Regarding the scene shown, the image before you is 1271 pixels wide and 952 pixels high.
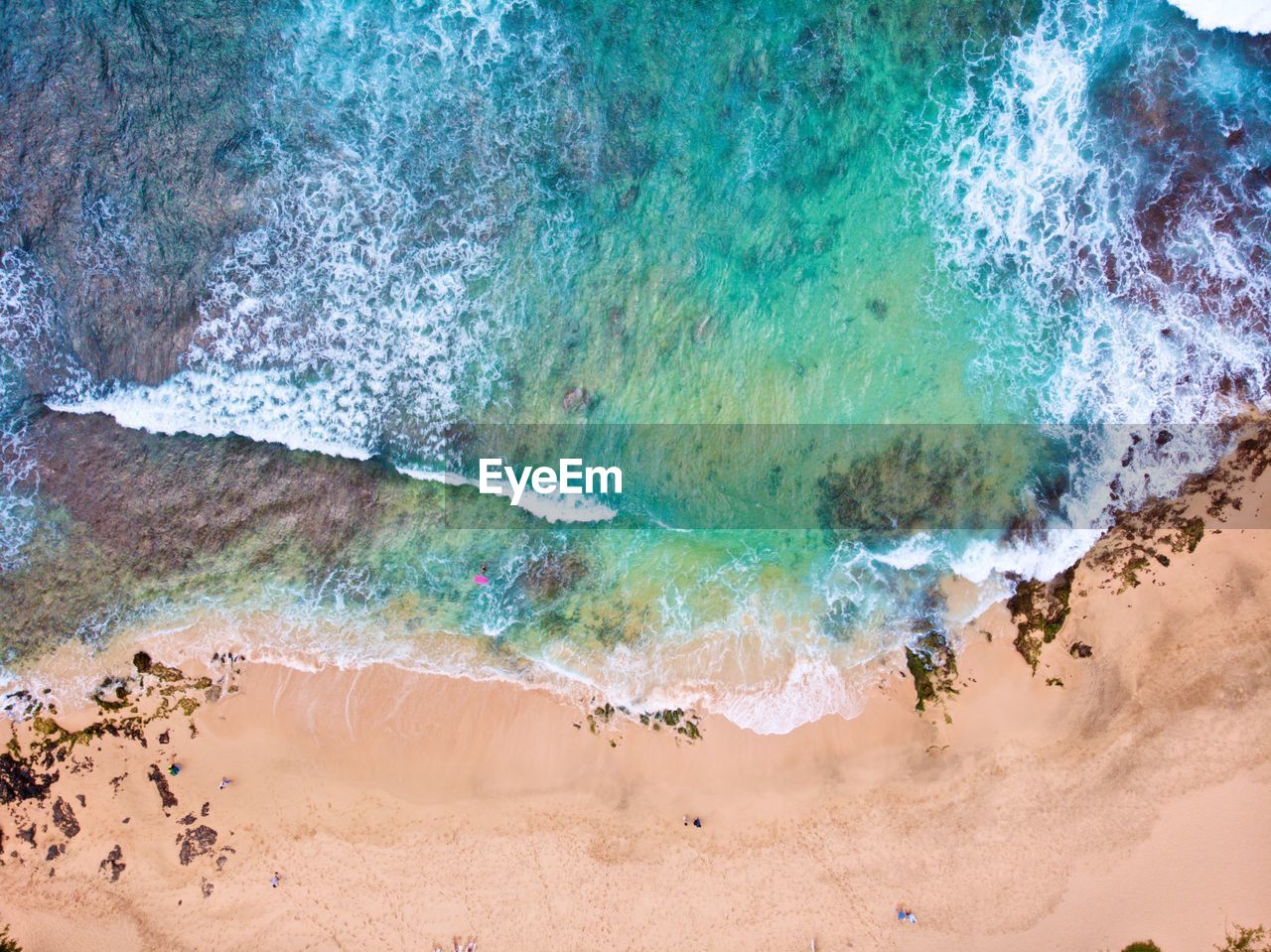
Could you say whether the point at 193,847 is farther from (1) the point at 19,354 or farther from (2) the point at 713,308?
(2) the point at 713,308

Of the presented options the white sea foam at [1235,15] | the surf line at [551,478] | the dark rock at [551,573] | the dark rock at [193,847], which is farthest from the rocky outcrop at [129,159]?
the white sea foam at [1235,15]

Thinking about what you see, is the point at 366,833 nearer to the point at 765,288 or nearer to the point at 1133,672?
the point at 765,288

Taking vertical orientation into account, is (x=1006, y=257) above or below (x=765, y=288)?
above

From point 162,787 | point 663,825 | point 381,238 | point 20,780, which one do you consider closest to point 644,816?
point 663,825

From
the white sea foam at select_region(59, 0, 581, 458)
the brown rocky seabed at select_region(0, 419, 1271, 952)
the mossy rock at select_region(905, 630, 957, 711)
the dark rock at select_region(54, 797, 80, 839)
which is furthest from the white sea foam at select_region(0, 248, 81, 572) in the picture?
the mossy rock at select_region(905, 630, 957, 711)

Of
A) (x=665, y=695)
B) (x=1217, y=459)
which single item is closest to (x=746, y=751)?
(x=665, y=695)

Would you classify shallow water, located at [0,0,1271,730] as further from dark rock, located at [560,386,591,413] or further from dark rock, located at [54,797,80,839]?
dark rock, located at [54,797,80,839]

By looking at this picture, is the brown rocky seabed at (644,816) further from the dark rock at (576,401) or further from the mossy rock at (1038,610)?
the dark rock at (576,401)
